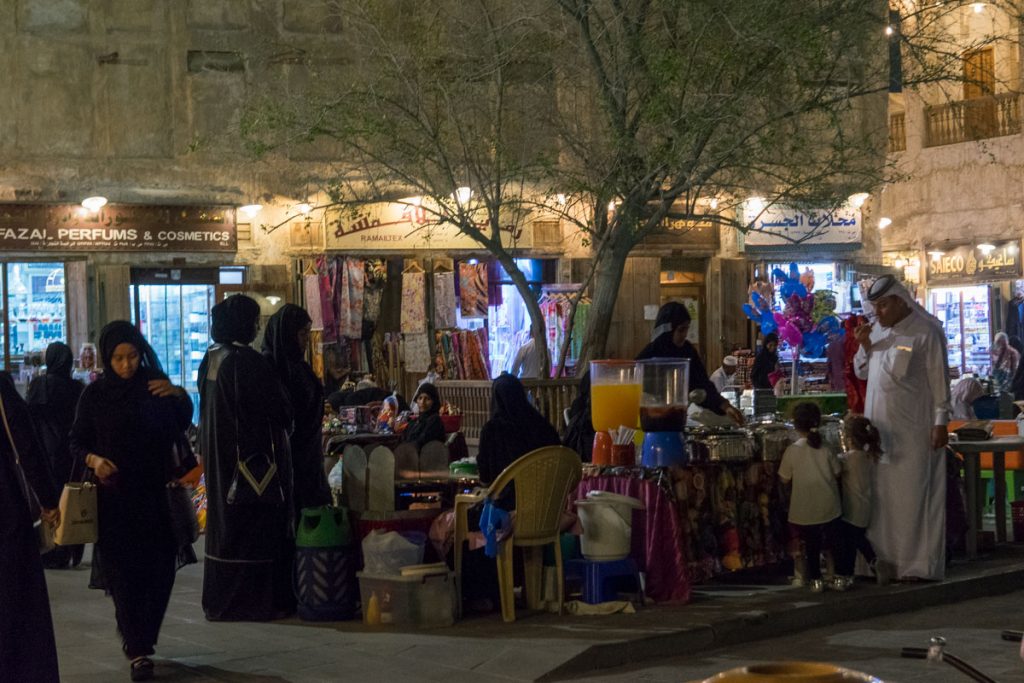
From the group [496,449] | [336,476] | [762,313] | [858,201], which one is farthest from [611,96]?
[858,201]

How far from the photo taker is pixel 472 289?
2189cm

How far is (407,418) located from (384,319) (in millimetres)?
6880

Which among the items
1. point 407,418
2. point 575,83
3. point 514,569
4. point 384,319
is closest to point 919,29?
point 575,83

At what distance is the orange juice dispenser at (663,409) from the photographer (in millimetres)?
9891

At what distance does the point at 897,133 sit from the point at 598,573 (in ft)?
84.6

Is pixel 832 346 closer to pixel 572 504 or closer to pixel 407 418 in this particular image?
pixel 407 418

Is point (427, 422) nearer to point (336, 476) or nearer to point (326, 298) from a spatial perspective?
point (336, 476)

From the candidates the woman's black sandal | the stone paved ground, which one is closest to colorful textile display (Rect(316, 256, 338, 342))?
the stone paved ground

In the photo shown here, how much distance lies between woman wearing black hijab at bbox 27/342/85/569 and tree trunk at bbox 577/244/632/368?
5520 millimetres

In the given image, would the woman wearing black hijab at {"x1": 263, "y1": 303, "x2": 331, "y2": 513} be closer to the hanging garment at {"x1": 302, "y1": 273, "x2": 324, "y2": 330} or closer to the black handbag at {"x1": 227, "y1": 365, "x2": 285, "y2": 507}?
→ the black handbag at {"x1": 227, "y1": 365, "x2": 285, "y2": 507}

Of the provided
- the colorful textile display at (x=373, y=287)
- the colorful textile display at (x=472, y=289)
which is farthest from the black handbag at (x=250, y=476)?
the colorful textile display at (x=472, y=289)

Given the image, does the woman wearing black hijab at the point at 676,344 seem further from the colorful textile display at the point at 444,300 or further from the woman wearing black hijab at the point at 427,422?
the colorful textile display at the point at 444,300

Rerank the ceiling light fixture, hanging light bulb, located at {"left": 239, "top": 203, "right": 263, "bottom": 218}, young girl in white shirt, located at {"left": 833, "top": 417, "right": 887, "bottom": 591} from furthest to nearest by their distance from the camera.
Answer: hanging light bulb, located at {"left": 239, "top": 203, "right": 263, "bottom": 218} < the ceiling light fixture < young girl in white shirt, located at {"left": 833, "top": 417, "right": 887, "bottom": 591}

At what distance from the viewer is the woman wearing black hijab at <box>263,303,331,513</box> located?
998 centimetres
